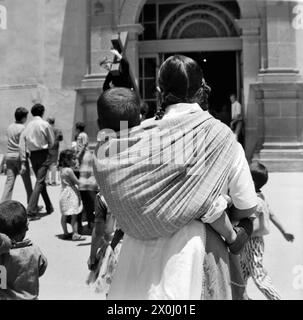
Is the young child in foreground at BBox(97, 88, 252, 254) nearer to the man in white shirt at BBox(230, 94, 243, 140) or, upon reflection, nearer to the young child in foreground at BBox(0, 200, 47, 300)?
the young child in foreground at BBox(0, 200, 47, 300)

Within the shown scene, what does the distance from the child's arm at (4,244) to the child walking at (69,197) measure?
3.65 m

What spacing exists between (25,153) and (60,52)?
7337mm

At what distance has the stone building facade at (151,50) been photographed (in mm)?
13125

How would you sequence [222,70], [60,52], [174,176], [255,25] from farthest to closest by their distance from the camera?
Answer: 1. [222,70]
2. [60,52]
3. [255,25]
4. [174,176]

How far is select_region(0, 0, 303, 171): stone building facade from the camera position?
13125 mm

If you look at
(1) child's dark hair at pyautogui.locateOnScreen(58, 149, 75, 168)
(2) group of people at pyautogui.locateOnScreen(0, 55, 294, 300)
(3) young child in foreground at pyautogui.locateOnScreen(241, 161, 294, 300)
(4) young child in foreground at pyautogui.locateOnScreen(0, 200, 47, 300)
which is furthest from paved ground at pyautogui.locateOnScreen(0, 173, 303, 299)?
(2) group of people at pyautogui.locateOnScreen(0, 55, 294, 300)

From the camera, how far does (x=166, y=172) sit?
2.07 metres

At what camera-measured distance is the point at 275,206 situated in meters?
8.02

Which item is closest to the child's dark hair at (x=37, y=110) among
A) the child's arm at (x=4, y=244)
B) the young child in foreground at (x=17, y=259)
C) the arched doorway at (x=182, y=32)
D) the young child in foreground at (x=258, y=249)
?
the young child in foreground at (x=258, y=249)

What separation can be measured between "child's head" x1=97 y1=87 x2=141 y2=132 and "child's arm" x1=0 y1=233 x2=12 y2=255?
0.97 m

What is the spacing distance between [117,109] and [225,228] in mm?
733

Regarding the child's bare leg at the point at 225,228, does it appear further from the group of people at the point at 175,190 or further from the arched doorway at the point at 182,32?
the arched doorway at the point at 182,32
